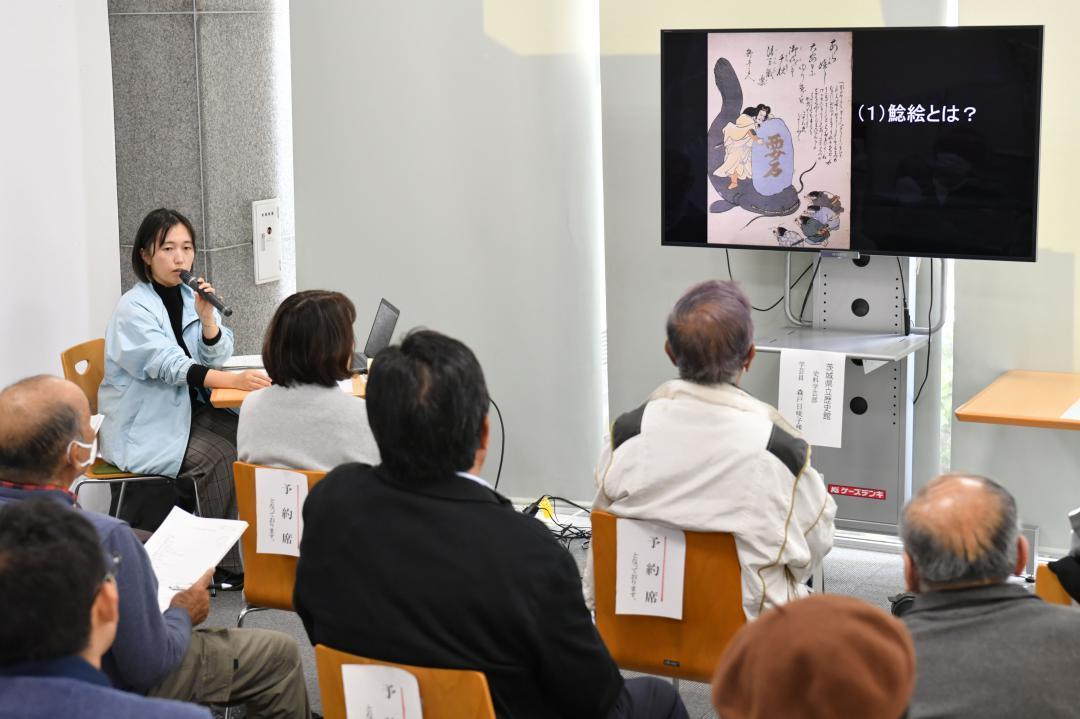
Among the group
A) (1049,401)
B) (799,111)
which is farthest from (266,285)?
(1049,401)

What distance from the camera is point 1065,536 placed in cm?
439

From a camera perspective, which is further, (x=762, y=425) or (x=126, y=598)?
(x=762, y=425)

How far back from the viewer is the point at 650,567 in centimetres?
267

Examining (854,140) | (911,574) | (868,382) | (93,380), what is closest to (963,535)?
(911,574)

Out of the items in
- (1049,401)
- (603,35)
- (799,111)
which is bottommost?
(1049,401)

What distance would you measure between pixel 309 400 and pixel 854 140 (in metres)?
2.02

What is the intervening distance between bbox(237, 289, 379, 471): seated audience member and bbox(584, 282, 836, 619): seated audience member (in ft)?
2.26

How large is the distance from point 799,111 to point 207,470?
233cm

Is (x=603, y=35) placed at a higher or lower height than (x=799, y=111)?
higher

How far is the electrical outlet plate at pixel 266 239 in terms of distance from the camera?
5.38 m

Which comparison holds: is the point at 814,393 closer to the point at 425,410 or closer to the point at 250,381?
the point at 250,381

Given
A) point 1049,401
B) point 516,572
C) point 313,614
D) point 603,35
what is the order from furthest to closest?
1. point 603,35
2. point 1049,401
3. point 313,614
4. point 516,572

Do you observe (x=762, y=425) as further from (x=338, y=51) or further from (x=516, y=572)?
(x=338, y=51)

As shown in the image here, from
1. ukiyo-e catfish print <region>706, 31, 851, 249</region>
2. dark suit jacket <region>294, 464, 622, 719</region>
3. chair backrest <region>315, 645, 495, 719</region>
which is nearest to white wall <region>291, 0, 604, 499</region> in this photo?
ukiyo-e catfish print <region>706, 31, 851, 249</region>
